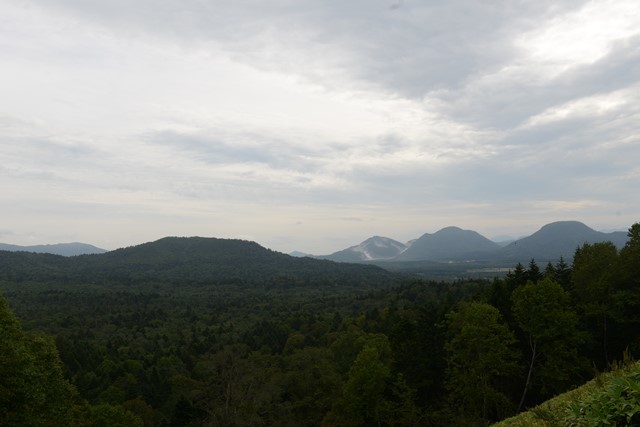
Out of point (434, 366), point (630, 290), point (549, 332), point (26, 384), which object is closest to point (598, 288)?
point (630, 290)

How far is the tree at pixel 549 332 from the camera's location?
3059 cm

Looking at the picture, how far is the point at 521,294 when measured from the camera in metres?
33.3

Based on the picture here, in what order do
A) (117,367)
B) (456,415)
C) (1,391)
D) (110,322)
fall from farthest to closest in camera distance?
(110,322)
(117,367)
(456,415)
(1,391)

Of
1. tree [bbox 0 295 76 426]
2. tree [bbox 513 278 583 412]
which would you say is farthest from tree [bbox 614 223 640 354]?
tree [bbox 0 295 76 426]

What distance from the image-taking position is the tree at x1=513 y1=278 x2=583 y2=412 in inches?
1204

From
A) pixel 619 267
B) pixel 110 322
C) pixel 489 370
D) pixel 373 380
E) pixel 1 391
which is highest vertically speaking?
pixel 619 267

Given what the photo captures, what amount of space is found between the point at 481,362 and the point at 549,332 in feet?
18.4

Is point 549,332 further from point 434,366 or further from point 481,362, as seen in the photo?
→ point 434,366

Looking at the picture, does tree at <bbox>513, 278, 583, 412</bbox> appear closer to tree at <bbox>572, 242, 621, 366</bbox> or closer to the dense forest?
the dense forest

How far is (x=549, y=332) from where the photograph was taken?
102ft

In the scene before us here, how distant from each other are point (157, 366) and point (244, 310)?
88051mm

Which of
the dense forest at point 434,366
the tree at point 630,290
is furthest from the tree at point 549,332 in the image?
the tree at point 630,290

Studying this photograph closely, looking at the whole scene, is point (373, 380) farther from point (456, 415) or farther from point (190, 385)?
point (190, 385)

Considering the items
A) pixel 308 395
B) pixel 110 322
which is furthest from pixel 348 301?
pixel 308 395
